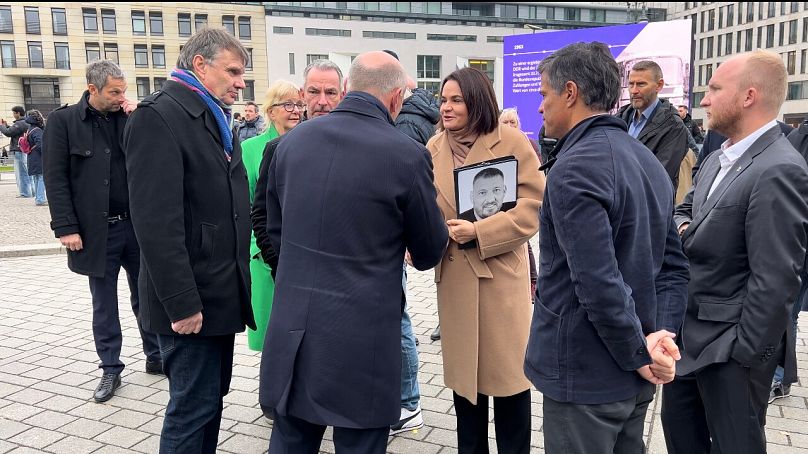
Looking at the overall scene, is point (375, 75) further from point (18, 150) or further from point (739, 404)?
point (18, 150)

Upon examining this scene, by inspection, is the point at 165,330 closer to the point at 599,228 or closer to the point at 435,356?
the point at 599,228

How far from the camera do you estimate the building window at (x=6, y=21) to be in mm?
58750

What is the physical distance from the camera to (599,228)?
1.85 meters

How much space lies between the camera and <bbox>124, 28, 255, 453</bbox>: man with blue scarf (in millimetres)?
2537

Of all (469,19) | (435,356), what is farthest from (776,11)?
(435,356)

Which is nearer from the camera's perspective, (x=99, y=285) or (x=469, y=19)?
(x=99, y=285)

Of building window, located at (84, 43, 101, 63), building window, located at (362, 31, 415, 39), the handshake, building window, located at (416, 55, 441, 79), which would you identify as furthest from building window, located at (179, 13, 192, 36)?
the handshake

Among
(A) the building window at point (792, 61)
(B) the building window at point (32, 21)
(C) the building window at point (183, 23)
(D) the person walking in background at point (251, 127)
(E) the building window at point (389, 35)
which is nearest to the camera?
(D) the person walking in background at point (251, 127)

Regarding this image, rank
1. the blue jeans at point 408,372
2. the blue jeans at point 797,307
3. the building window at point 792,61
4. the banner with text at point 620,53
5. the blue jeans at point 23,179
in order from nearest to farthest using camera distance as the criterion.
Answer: the blue jeans at point 408,372, the blue jeans at point 797,307, the banner with text at point 620,53, the blue jeans at point 23,179, the building window at point 792,61

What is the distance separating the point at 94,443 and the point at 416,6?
7445cm

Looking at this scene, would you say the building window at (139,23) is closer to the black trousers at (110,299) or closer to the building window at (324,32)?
the building window at (324,32)

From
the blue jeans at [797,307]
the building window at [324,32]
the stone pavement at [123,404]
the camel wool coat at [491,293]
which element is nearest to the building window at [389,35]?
the building window at [324,32]

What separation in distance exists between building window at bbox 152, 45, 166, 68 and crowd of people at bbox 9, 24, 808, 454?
6715cm

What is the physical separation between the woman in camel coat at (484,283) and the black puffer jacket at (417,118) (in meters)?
1.11
